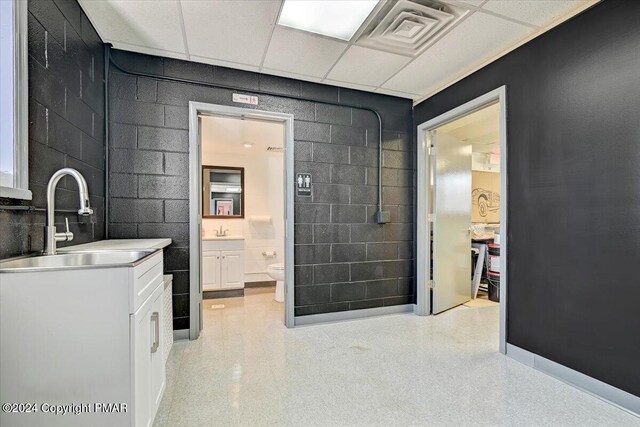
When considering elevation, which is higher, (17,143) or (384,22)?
(384,22)

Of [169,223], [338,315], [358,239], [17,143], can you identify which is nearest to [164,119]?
[169,223]

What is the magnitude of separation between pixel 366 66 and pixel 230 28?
48.9 inches

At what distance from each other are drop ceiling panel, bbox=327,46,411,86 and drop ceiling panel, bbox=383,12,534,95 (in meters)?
0.13

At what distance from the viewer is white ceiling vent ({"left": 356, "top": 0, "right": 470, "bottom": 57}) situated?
6.66ft

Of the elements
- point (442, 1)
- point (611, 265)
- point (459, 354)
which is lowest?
point (459, 354)

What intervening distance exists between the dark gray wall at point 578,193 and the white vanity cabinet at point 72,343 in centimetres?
259

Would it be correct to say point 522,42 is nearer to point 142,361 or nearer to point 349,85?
point 349,85

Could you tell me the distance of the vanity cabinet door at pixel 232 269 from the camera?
428 centimetres

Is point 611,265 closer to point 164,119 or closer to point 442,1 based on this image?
point 442,1

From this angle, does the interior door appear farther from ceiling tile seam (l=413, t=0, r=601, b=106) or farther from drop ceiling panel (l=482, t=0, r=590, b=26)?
drop ceiling panel (l=482, t=0, r=590, b=26)

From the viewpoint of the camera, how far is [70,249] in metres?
1.70

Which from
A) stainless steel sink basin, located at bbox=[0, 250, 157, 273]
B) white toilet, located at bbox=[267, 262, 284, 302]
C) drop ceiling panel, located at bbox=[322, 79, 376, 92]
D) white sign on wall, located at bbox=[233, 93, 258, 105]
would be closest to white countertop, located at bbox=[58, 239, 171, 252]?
stainless steel sink basin, located at bbox=[0, 250, 157, 273]

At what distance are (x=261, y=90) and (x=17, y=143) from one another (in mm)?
2015

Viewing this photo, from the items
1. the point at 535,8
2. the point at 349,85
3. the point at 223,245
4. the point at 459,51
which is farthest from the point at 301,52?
the point at 223,245
